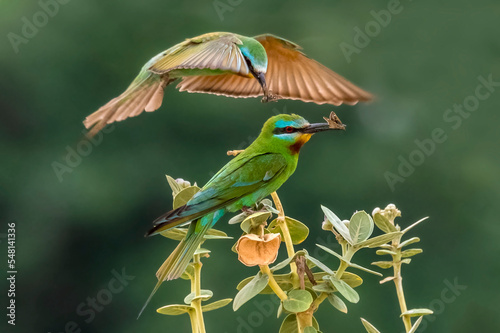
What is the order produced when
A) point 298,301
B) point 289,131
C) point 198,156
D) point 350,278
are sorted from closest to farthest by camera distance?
1. point 298,301
2. point 350,278
3. point 289,131
4. point 198,156

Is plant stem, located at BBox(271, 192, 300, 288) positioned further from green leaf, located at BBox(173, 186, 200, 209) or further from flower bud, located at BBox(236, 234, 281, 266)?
green leaf, located at BBox(173, 186, 200, 209)

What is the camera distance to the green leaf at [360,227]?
0.98 meters

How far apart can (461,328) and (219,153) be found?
293 centimetres

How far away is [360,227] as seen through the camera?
0.99m

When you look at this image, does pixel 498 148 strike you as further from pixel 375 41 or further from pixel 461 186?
pixel 375 41

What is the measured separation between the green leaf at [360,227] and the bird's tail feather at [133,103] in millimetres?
345

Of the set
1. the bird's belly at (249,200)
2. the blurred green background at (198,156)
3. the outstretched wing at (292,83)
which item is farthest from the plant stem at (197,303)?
the blurred green background at (198,156)

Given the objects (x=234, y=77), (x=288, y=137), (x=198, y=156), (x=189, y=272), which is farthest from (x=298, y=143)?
(x=198, y=156)

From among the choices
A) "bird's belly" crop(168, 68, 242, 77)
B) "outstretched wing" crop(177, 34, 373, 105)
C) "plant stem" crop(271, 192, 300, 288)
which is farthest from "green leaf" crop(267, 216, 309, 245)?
"bird's belly" crop(168, 68, 242, 77)

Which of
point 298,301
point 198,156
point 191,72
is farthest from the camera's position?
point 198,156

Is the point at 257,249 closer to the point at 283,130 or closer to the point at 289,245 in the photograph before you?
the point at 289,245

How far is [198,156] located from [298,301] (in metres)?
6.29

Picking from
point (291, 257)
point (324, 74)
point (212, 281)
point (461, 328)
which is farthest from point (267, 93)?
point (461, 328)

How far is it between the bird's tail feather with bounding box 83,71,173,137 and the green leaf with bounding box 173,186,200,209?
0.13m
